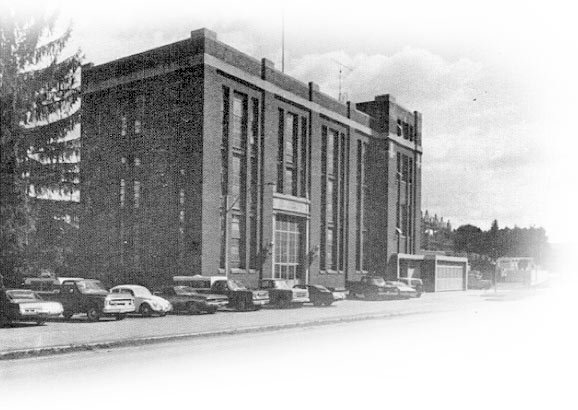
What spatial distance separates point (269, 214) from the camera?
41062 mm

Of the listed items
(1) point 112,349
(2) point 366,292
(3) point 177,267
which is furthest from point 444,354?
(2) point 366,292

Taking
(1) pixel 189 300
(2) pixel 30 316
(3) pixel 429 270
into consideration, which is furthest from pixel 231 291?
(3) pixel 429 270

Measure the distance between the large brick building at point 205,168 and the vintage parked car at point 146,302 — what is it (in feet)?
28.1

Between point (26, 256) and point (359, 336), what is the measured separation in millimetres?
12357

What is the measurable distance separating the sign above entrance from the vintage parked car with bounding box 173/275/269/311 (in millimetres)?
14483

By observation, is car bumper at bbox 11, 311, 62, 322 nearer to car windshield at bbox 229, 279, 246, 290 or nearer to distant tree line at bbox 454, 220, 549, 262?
car windshield at bbox 229, 279, 246, 290

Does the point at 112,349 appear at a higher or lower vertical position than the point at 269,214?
lower

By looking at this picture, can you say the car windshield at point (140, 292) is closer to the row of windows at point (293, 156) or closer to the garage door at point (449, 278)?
the row of windows at point (293, 156)

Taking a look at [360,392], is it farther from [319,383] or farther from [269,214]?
[269,214]

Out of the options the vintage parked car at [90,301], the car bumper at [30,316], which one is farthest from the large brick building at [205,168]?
the car bumper at [30,316]

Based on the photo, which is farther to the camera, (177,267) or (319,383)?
(177,267)

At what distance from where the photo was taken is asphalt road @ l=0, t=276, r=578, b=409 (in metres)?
7.96

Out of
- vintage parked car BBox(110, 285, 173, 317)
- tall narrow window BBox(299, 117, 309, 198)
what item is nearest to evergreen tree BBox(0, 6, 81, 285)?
vintage parked car BBox(110, 285, 173, 317)

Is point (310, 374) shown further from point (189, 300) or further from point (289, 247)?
point (289, 247)
